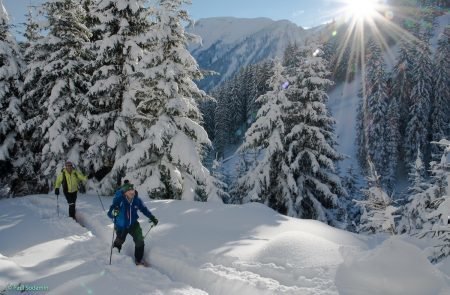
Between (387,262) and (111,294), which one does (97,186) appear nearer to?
(111,294)

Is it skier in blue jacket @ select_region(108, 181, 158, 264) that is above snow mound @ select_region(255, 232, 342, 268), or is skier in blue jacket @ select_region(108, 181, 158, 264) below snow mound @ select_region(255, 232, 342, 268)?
above

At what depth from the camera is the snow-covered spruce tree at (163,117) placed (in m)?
16.5

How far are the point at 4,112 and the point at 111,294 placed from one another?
19.4 m

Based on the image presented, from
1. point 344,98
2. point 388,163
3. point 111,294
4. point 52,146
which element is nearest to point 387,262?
point 111,294

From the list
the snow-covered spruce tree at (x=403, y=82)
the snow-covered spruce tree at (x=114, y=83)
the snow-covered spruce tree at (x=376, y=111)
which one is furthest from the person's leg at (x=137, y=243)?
the snow-covered spruce tree at (x=403, y=82)

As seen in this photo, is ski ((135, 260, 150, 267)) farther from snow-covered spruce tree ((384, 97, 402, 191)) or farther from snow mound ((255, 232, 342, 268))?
snow-covered spruce tree ((384, 97, 402, 191))

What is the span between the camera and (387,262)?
667cm

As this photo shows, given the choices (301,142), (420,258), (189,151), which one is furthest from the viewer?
(301,142)

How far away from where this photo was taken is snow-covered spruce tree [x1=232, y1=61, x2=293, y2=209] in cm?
2127

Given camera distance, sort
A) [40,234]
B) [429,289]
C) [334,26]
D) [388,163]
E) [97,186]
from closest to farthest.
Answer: [429,289]
[40,234]
[97,186]
[388,163]
[334,26]

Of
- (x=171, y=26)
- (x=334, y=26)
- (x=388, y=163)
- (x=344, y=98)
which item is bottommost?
(x=388, y=163)

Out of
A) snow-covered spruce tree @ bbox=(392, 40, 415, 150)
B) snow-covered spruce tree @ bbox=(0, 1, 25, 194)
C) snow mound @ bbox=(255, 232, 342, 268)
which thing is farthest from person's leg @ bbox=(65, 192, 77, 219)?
snow-covered spruce tree @ bbox=(392, 40, 415, 150)

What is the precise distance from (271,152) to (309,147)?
7.34 feet

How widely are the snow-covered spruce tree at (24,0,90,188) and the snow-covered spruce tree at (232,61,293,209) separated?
375 inches
